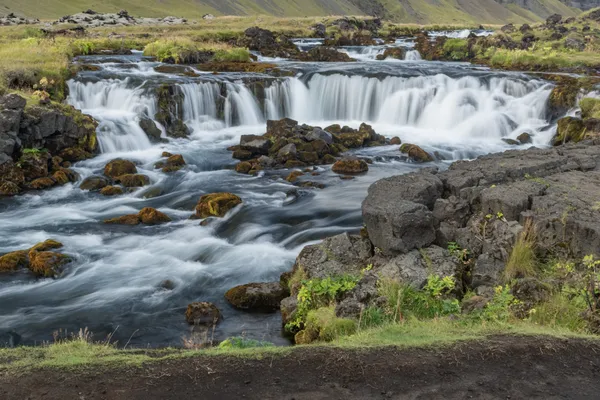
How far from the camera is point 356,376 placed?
20.2ft

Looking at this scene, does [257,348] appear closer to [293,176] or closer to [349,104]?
[293,176]

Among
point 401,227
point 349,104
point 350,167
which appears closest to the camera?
point 401,227

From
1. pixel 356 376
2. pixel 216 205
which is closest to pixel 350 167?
pixel 216 205

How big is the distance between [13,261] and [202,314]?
19.3 feet

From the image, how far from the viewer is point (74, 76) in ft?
97.7

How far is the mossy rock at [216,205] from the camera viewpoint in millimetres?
16969

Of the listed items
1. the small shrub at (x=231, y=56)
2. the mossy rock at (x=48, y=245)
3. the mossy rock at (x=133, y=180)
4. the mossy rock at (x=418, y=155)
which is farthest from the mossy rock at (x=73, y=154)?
the small shrub at (x=231, y=56)

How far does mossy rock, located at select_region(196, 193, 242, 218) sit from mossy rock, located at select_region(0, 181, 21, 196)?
23.6 feet

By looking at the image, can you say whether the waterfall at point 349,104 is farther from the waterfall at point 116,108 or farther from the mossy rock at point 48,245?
the mossy rock at point 48,245

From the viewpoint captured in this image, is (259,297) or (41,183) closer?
(259,297)

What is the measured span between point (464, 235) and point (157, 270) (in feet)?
25.3

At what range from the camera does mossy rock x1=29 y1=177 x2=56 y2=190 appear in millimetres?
19562

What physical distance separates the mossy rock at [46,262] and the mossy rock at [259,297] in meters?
4.91

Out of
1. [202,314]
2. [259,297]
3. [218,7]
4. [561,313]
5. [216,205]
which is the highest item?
[218,7]
